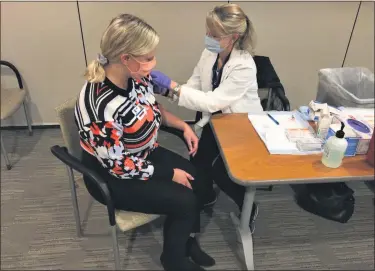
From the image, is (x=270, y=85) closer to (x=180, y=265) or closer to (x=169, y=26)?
(x=169, y=26)

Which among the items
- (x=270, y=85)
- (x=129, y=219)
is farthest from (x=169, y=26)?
(x=129, y=219)

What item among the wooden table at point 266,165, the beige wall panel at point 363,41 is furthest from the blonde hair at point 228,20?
the beige wall panel at point 363,41

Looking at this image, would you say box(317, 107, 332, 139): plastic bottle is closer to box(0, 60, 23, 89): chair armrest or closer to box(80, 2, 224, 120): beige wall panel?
box(80, 2, 224, 120): beige wall panel

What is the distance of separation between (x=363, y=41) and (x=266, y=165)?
1.86 metres

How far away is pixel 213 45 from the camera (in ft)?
5.64

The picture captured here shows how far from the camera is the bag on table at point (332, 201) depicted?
206cm

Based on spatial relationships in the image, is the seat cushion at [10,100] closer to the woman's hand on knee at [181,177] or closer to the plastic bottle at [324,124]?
the woman's hand on knee at [181,177]

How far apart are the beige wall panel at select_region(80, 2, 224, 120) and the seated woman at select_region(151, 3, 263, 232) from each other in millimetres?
687

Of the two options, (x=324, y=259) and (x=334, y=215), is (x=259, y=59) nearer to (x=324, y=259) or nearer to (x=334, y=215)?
(x=334, y=215)

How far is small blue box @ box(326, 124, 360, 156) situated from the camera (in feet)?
4.69

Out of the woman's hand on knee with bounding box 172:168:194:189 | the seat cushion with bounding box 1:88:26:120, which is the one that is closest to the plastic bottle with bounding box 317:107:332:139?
the woman's hand on knee with bounding box 172:168:194:189

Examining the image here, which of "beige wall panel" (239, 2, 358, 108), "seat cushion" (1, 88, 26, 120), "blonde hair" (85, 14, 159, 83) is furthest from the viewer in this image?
"beige wall panel" (239, 2, 358, 108)

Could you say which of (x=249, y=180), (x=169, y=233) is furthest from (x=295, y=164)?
(x=169, y=233)

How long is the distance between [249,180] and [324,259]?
928mm
